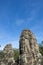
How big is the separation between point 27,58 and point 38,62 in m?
2.11

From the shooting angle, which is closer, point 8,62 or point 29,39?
point 29,39

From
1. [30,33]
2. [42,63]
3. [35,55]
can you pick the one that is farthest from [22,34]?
[42,63]

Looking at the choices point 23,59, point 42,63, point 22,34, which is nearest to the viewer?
point 42,63

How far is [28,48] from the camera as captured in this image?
33281mm

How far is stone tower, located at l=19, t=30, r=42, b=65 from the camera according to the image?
1261 inches

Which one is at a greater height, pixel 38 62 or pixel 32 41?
pixel 32 41

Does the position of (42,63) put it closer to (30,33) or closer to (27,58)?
(27,58)

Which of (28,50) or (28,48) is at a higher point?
(28,48)

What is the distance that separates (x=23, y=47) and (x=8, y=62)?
14.6 ft

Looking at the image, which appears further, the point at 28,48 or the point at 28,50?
the point at 28,48

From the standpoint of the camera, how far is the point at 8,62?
36.2 metres

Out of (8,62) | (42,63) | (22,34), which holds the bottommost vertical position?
(42,63)

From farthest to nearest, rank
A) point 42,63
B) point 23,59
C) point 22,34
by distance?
point 22,34 → point 23,59 → point 42,63

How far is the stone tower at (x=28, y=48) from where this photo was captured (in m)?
32.0
